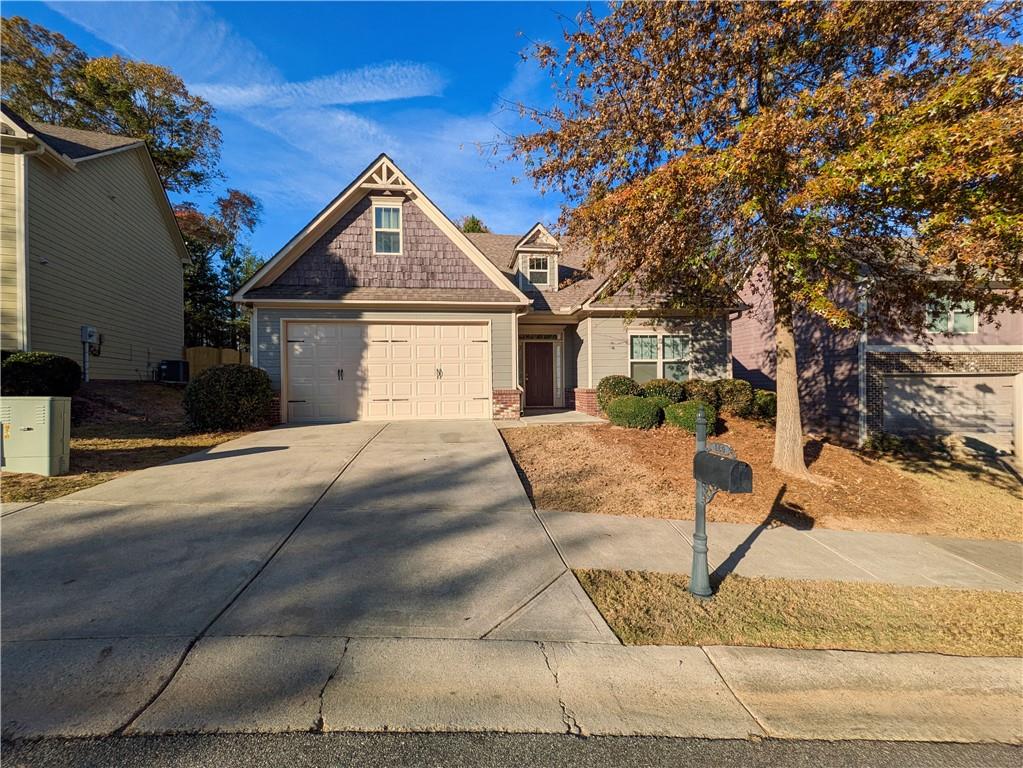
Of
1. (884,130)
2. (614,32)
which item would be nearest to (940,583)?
(884,130)

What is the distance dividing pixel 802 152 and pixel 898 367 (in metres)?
10.8

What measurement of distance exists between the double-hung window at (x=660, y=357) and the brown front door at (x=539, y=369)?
118 inches

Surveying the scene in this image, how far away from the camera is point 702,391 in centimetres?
1145

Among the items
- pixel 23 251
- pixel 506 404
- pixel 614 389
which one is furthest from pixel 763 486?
pixel 23 251

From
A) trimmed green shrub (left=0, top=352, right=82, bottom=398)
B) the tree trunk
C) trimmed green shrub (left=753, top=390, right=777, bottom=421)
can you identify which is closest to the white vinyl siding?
trimmed green shrub (left=0, top=352, right=82, bottom=398)

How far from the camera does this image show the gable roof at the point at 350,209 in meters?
10.6

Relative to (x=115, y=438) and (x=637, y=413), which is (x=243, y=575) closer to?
(x=115, y=438)

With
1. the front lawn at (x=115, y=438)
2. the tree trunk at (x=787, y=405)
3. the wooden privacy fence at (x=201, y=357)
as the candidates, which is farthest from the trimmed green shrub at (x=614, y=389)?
the wooden privacy fence at (x=201, y=357)

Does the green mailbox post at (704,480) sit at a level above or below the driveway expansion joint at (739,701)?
above

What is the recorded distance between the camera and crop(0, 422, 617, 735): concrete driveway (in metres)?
2.54

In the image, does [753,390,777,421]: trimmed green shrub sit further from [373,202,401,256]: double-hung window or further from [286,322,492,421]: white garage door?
[373,202,401,256]: double-hung window

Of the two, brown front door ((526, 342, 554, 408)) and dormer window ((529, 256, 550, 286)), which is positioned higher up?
dormer window ((529, 256, 550, 286))

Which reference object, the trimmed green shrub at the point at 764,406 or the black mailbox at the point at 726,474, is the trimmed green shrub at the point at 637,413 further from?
the black mailbox at the point at 726,474

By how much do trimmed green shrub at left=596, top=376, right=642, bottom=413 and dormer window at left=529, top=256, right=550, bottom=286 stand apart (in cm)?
426
